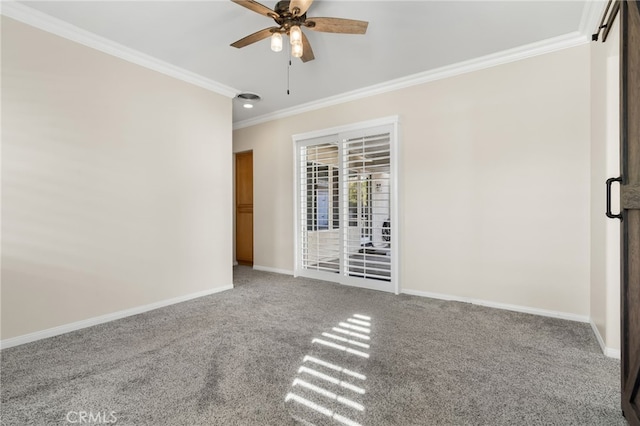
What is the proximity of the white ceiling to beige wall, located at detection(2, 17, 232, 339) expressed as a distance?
36 centimetres

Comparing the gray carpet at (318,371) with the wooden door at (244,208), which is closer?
the gray carpet at (318,371)

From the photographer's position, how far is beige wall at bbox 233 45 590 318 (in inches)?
109

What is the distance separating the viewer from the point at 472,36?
8.99 ft

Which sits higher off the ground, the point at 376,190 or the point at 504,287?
the point at 376,190

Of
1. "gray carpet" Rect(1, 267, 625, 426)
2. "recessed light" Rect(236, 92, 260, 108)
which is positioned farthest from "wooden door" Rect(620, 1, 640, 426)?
"recessed light" Rect(236, 92, 260, 108)

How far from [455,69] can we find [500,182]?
131cm

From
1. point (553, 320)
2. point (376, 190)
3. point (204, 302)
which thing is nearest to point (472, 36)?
point (376, 190)

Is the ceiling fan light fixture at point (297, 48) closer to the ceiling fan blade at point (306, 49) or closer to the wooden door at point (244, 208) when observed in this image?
the ceiling fan blade at point (306, 49)

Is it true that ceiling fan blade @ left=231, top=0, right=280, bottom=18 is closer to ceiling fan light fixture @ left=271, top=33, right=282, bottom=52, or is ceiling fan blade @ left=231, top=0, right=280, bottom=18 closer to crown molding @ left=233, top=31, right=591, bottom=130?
ceiling fan light fixture @ left=271, top=33, right=282, bottom=52

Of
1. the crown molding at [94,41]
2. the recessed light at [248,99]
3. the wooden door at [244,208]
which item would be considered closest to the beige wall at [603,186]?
the recessed light at [248,99]

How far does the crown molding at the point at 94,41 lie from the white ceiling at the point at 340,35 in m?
0.05

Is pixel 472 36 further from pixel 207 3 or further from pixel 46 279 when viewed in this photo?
pixel 46 279

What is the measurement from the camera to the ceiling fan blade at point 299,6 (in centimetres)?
197

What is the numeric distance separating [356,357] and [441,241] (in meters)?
1.86
